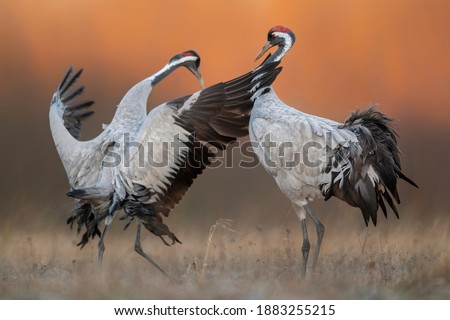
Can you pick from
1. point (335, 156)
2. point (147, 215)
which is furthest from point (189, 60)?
point (335, 156)

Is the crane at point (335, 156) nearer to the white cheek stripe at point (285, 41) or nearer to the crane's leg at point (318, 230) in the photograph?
the crane's leg at point (318, 230)

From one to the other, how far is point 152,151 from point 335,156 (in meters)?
1.43

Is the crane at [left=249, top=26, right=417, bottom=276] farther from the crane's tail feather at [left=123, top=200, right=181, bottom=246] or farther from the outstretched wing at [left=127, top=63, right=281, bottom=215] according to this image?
the crane's tail feather at [left=123, top=200, right=181, bottom=246]

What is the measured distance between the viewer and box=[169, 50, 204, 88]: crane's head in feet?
27.3

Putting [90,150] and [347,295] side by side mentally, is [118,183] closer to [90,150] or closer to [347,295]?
[90,150]

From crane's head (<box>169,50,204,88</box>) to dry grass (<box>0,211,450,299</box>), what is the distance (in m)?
1.36

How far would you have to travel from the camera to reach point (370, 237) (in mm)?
8820

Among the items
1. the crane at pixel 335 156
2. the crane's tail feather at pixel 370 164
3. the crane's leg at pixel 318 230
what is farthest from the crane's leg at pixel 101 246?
the crane's tail feather at pixel 370 164

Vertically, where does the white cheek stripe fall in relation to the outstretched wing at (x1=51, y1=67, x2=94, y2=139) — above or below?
above

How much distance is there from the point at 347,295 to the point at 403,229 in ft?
5.76

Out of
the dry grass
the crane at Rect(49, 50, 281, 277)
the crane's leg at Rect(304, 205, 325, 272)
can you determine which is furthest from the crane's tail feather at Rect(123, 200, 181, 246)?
the crane's leg at Rect(304, 205, 325, 272)

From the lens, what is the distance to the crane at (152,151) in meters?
7.62

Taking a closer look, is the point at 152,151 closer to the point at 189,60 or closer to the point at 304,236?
the point at 189,60

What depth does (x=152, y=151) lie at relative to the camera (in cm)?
764
